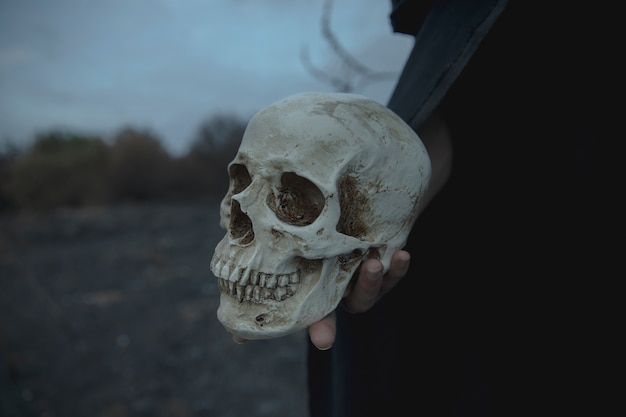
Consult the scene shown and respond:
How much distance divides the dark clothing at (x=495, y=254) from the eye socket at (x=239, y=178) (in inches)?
23.3

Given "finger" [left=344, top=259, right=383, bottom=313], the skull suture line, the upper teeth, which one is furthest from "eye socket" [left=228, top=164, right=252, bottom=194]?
"finger" [left=344, top=259, right=383, bottom=313]

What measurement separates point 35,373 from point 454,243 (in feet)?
13.0

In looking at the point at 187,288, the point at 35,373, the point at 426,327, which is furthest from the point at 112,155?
the point at 426,327

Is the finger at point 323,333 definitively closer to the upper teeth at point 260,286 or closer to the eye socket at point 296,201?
the upper teeth at point 260,286

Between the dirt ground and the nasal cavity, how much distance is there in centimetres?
234

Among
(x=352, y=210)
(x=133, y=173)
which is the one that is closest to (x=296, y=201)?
(x=352, y=210)

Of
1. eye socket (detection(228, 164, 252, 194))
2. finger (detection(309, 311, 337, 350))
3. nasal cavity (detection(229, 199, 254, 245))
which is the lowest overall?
finger (detection(309, 311, 337, 350))

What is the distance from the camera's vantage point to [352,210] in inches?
51.6

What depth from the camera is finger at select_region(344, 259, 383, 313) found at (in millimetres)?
1206

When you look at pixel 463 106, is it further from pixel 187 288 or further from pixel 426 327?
pixel 187 288

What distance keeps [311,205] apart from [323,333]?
39 cm

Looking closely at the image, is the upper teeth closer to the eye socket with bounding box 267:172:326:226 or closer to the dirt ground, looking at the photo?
the eye socket with bounding box 267:172:326:226

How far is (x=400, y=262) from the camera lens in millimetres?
1273

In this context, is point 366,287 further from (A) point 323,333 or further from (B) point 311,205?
(B) point 311,205
